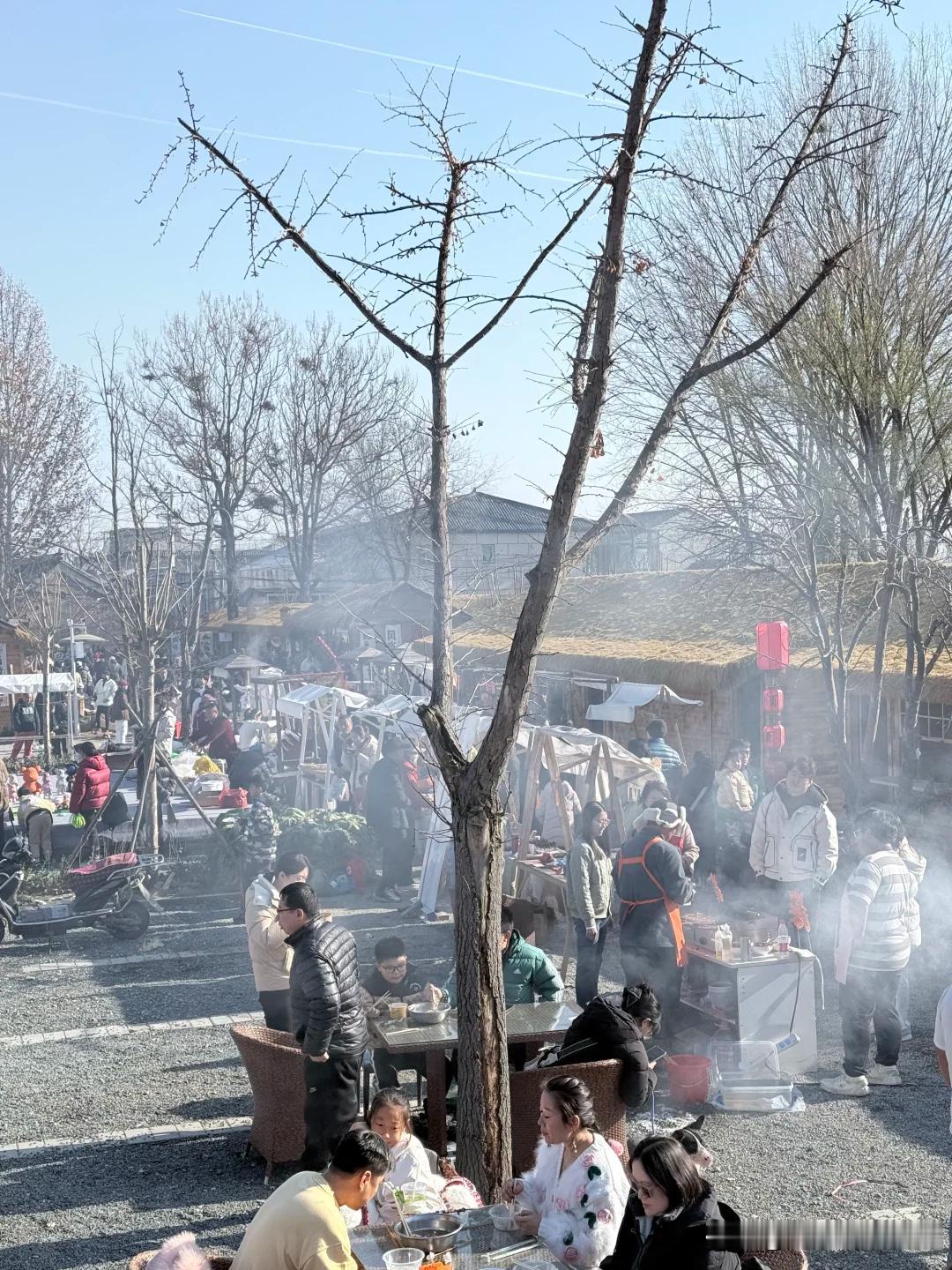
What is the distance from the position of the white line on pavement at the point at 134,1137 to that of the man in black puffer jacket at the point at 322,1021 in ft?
4.55

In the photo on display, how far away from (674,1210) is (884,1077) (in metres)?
4.65

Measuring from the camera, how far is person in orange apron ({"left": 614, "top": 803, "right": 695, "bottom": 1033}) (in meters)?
8.64

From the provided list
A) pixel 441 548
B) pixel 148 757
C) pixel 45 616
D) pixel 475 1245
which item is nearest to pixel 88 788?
pixel 148 757

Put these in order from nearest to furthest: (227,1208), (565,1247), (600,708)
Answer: (565,1247) < (227,1208) < (600,708)

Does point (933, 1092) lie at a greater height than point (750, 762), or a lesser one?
lesser

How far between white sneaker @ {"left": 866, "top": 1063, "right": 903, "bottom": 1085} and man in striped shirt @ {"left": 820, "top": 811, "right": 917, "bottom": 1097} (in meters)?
0.19

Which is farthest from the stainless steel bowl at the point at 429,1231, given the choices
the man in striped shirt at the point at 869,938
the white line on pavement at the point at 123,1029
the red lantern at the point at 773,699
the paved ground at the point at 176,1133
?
the red lantern at the point at 773,699

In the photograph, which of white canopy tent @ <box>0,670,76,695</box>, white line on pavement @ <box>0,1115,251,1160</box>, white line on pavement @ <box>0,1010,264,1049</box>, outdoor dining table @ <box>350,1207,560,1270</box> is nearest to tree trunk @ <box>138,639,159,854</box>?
Result: white line on pavement @ <box>0,1010,264,1049</box>

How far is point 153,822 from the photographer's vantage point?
50.7 feet

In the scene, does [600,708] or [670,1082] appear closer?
[670,1082]

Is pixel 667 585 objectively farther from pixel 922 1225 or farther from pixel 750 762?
pixel 922 1225

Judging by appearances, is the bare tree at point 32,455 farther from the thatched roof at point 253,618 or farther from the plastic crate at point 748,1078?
the plastic crate at point 748,1078

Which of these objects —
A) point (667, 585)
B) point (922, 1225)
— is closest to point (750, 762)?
point (667, 585)

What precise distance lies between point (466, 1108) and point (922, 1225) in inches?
77.8
